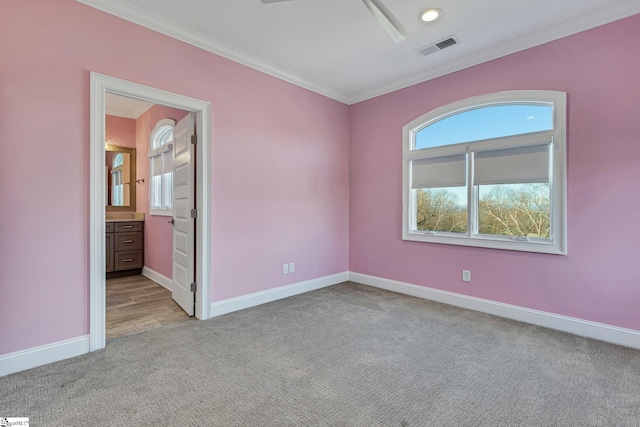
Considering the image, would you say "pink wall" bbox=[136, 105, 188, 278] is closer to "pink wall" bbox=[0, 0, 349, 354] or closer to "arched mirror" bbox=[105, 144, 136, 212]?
"arched mirror" bbox=[105, 144, 136, 212]

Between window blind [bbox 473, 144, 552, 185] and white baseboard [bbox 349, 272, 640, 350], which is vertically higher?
window blind [bbox 473, 144, 552, 185]

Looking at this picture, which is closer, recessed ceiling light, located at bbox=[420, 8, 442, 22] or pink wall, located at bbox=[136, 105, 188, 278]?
recessed ceiling light, located at bbox=[420, 8, 442, 22]

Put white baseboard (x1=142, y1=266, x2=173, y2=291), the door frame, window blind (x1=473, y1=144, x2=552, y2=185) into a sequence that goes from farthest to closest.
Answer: white baseboard (x1=142, y1=266, x2=173, y2=291) < window blind (x1=473, y1=144, x2=552, y2=185) < the door frame

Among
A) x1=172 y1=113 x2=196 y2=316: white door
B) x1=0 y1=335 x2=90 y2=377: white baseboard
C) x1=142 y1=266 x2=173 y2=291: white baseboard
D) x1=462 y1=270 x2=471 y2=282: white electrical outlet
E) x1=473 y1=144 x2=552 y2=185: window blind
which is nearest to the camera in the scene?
x1=0 y1=335 x2=90 y2=377: white baseboard

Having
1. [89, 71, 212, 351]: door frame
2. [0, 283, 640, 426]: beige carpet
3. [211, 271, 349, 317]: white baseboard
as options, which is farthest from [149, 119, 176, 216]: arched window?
[0, 283, 640, 426]: beige carpet

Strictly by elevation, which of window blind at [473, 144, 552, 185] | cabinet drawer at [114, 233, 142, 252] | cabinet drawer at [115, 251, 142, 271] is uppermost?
window blind at [473, 144, 552, 185]

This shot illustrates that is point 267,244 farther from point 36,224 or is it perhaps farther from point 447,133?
point 447,133

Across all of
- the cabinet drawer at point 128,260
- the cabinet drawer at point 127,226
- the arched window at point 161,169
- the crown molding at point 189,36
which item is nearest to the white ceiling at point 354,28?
the crown molding at point 189,36

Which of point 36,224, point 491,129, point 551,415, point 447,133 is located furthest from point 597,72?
point 36,224

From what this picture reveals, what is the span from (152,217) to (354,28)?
4.03 meters

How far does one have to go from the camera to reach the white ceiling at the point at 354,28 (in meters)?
2.46

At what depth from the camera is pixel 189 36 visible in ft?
9.36

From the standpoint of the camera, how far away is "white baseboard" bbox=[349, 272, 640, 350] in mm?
2521

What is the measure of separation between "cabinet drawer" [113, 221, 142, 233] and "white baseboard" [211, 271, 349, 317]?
276cm
